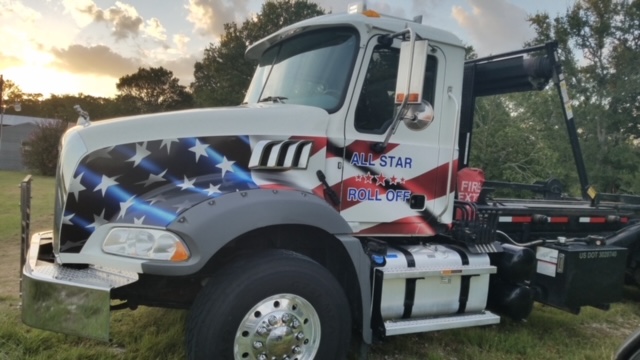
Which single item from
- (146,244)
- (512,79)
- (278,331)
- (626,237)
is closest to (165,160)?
(146,244)

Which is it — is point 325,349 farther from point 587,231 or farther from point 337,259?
point 587,231

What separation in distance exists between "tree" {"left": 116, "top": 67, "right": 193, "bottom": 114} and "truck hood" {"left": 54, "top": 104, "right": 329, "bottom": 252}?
5173 cm

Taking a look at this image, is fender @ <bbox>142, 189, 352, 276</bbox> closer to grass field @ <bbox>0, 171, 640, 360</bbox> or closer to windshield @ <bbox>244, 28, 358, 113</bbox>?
windshield @ <bbox>244, 28, 358, 113</bbox>

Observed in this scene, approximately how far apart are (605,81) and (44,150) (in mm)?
33563

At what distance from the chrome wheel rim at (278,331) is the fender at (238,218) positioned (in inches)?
18.7

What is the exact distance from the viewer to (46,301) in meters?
2.84

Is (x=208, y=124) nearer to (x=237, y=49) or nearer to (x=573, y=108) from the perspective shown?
(x=573, y=108)

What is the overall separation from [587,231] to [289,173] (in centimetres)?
409

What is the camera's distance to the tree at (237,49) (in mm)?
33344

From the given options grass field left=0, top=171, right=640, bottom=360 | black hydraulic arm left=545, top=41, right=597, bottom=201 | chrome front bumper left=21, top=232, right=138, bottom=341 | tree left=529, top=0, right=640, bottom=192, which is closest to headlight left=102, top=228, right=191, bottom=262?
chrome front bumper left=21, top=232, right=138, bottom=341

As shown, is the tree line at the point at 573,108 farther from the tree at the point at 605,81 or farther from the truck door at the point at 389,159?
the truck door at the point at 389,159

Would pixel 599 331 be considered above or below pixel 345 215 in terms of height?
below

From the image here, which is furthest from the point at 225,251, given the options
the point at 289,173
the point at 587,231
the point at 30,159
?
the point at 30,159

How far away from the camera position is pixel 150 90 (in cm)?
5462
